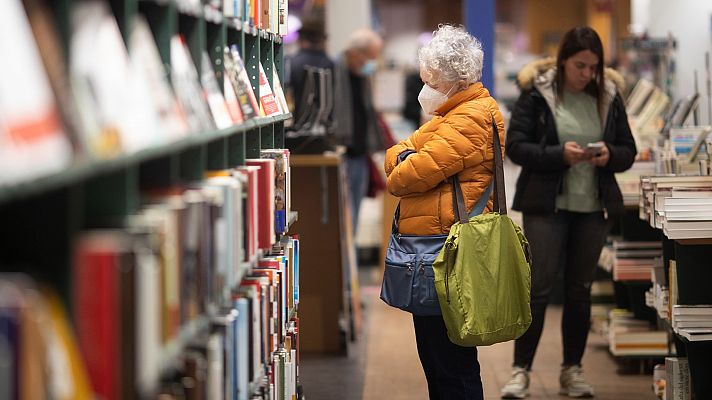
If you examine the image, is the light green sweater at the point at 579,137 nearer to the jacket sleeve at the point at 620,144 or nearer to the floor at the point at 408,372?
the jacket sleeve at the point at 620,144

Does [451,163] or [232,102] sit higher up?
[232,102]

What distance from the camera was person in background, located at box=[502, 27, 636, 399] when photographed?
5387 millimetres

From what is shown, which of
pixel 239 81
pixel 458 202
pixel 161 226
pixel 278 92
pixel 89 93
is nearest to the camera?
pixel 89 93

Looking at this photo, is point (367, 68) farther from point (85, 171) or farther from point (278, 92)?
point (85, 171)

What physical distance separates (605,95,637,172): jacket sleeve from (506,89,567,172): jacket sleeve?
0.23 metres

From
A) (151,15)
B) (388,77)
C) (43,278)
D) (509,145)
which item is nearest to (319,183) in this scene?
(509,145)

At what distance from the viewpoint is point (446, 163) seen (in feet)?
13.6

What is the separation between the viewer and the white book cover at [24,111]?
1.72 metres

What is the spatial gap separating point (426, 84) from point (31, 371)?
9.41 ft

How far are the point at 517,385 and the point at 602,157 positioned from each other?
1.21 metres

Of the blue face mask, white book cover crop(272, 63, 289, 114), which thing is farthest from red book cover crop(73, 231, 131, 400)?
the blue face mask

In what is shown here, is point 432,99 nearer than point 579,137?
Yes

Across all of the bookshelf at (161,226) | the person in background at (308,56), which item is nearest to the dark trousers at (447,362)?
the bookshelf at (161,226)

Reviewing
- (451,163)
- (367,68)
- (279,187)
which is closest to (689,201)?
(451,163)
